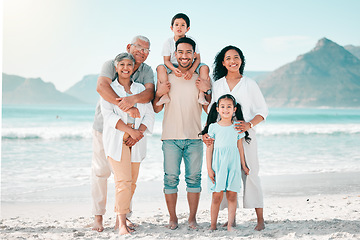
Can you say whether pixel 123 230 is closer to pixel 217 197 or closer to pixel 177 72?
pixel 217 197

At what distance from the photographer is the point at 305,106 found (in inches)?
3125

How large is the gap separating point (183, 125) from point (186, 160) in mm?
338

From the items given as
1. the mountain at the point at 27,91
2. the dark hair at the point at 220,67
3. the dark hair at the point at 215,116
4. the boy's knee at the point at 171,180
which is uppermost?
the mountain at the point at 27,91

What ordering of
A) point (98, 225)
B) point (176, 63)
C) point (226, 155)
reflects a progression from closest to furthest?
1. point (226, 155)
2. point (98, 225)
3. point (176, 63)

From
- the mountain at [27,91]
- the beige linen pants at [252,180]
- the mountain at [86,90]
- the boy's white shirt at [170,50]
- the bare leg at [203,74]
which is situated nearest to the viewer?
the beige linen pants at [252,180]

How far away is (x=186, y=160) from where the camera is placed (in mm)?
3377

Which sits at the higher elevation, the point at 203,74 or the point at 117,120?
the point at 203,74

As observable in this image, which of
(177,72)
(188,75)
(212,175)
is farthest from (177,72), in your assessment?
(212,175)

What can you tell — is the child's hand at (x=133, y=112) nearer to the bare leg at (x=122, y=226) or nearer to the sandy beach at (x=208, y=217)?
the bare leg at (x=122, y=226)

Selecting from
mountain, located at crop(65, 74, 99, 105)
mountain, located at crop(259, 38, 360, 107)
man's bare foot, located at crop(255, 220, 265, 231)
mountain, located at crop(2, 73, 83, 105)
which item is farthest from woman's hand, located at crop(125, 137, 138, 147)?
mountain, located at crop(65, 74, 99, 105)

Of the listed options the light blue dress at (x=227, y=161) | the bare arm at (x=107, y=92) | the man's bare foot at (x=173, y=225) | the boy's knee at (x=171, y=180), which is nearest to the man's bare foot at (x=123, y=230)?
the man's bare foot at (x=173, y=225)

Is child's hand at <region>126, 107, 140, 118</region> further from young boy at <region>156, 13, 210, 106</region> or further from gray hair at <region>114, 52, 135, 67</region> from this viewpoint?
gray hair at <region>114, 52, 135, 67</region>

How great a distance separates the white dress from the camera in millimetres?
3207

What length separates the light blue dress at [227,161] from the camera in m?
3.09
